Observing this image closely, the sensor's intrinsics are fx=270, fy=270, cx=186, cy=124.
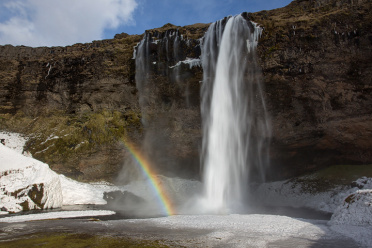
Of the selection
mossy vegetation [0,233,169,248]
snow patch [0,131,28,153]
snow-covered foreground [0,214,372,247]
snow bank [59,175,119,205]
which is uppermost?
snow patch [0,131,28,153]

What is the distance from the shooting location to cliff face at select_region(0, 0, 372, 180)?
20.6m

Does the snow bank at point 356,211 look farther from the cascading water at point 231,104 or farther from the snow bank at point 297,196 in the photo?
the cascading water at point 231,104

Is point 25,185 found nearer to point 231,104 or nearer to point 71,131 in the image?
point 71,131

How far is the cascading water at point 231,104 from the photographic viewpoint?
71.7ft

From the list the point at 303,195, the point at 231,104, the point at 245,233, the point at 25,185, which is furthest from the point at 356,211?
the point at 25,185

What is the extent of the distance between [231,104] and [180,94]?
17.0 ft

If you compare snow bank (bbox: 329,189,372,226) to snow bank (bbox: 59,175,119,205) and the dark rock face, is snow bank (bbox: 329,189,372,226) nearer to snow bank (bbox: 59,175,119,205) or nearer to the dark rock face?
the dark rock face

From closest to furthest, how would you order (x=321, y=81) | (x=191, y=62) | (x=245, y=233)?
(x=245, y=233), (x=321, y=81), (x=191, y=62)

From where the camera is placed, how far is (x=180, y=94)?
24.9 meters

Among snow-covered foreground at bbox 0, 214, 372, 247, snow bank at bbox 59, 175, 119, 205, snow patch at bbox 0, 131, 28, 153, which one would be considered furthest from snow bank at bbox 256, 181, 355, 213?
snow patch at bbox 0, 131, 28, 153

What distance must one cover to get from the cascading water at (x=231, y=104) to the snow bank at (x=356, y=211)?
34.4 feet

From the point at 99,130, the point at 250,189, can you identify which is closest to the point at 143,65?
the point at 99,130

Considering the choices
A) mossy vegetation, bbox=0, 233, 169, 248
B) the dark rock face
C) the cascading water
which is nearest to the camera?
mossy vegetation, bbox=0, 233, 169, 248

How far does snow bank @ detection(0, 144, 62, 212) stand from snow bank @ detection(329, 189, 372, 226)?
16.2 metres
